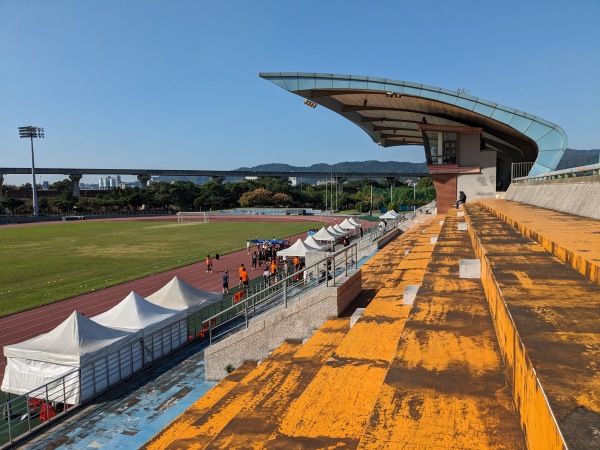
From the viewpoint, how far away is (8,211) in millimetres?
95875

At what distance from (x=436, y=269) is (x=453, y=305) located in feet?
6.97

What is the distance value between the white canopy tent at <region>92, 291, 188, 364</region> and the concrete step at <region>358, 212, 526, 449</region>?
9.45 meters

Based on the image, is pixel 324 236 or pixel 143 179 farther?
pixel 143 179

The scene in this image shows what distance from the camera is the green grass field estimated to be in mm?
22562

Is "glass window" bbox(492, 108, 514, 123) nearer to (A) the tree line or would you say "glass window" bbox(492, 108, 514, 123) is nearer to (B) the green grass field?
(B) the green grass field

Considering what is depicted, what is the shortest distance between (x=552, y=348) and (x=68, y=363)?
10458mm

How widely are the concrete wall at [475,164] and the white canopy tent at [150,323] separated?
82.8 feet

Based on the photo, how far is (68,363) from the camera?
10.2 metres

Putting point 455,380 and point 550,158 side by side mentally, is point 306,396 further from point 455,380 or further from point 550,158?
point 550,158

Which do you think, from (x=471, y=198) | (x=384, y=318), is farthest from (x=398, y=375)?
(x=471, y=198)

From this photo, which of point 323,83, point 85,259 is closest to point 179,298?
point 323,83

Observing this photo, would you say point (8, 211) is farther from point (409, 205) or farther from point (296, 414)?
point (296, 414)

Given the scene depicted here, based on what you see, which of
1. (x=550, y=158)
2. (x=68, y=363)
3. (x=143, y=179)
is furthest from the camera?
(x=143, y=179)

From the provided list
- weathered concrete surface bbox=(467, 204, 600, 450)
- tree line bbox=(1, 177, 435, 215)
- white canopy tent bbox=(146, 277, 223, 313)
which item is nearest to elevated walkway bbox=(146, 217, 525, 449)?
weathered concrete surface bbox=(467, 204, 600, 450)
